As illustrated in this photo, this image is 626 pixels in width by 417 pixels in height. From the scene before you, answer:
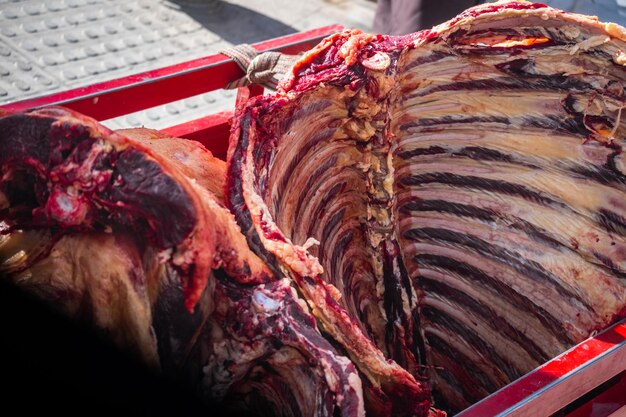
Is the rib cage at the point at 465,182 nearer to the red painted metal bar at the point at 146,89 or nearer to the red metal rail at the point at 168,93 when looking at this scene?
the red metal rail at the point at 168,93

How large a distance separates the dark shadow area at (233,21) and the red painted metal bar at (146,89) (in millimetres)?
2353

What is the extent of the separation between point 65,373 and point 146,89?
1238mm

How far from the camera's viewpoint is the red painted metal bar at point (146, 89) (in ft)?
6.09

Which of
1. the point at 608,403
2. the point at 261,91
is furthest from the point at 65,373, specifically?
the point at 261,91

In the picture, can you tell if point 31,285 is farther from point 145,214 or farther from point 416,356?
point 416,356

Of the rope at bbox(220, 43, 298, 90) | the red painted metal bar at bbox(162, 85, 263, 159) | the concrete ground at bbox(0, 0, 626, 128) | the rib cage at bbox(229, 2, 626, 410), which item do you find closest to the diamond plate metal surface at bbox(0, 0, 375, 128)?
the concrete ground at bbox(0, 0, 626, 128)

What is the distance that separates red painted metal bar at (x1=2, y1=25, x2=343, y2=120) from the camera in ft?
6.09

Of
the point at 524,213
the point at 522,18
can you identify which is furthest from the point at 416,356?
the point at 522,18

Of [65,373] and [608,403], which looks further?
[608,403]

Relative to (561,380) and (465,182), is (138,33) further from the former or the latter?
(561,380)

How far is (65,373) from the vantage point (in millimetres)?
923

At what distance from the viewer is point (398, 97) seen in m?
1.71

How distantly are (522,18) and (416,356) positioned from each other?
0.98 metres

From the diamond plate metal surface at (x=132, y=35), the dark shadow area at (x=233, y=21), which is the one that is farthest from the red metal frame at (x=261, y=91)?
the dark shadow area at (x=233, y=21)
